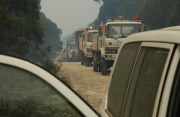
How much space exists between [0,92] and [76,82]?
21.3 metres

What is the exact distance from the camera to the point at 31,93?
2473 millimetres

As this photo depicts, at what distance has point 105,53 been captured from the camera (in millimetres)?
26094

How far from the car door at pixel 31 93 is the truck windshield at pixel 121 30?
22149mm

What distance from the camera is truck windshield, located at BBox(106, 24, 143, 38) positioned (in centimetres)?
2464

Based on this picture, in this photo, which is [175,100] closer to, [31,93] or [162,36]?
[162,36]

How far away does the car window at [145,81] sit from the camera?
3078mm

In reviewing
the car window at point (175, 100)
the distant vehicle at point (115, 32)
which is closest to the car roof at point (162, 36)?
the car window at point (175, 100)

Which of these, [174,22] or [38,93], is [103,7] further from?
[38,93]

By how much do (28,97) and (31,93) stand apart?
4 centimetres

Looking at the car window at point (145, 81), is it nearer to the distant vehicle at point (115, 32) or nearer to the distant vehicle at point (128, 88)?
the distant vehicle at point (128, 88)

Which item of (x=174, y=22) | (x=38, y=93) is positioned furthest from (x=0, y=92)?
(x=174, y=22)

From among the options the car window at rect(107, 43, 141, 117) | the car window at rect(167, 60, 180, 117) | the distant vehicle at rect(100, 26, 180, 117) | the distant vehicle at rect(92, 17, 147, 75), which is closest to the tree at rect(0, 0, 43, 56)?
the distant vehicle at rect(92, 17, 147, 75)

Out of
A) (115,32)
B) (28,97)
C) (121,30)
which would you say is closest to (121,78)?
(28,97)

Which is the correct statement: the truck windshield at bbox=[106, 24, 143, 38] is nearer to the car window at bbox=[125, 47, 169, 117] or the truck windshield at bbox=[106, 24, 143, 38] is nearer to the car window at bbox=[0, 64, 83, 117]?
the car window at bbox=[125, 47, 169, 117]
